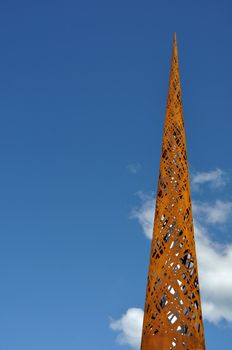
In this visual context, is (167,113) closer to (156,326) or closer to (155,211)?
(155,211)

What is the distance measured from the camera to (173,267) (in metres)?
16.3

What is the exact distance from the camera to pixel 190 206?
700 inches

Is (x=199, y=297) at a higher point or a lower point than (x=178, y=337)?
higher

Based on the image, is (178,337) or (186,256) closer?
(178,337)

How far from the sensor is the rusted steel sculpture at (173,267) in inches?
607

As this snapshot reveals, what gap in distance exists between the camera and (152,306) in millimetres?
15898

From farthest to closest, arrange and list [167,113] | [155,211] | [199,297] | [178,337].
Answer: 1. [167,113]
2. [155,211]
3. [199,297]
4. [178,337]

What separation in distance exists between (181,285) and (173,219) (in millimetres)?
2038

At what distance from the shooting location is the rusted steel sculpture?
15422 millimetres

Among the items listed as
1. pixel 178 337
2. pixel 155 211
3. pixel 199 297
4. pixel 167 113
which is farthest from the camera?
pixel 167 113

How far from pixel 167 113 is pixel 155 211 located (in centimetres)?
365

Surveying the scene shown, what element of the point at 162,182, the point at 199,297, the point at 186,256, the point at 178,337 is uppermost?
the point at 162,182

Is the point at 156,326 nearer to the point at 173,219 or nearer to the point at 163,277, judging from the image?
the point at 163,277

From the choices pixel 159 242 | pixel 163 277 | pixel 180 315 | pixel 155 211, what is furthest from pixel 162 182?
pixel 180 315
